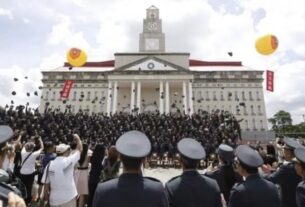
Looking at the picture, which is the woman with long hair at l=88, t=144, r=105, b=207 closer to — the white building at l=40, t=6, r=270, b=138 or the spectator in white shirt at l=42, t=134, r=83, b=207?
the spectator in white shirt at l=42, t=134, r=83, b=207

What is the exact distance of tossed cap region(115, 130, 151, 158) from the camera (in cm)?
220

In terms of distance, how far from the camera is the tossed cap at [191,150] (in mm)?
2805

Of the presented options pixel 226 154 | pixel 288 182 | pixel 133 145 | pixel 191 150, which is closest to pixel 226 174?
pixel 226 154

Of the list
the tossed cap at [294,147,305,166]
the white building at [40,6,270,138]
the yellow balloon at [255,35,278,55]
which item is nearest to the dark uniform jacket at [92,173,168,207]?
the tossed cap at [294,147,305,166]

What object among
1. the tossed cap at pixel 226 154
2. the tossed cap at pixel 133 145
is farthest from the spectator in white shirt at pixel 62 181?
the tossed cap at pixel 226 154

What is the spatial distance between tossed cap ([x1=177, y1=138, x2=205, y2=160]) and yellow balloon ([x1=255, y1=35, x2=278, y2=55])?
906cm

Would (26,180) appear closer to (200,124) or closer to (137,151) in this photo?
(137,151)

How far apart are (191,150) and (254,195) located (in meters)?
0.82

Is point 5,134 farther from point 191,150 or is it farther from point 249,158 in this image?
point 249,158

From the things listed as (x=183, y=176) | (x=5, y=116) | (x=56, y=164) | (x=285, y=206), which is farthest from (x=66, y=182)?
(x=5, y=116)

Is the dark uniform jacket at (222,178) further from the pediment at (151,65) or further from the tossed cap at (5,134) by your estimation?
the pediment at (151,65)

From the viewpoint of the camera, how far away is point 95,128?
782 inches

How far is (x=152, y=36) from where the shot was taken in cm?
5844

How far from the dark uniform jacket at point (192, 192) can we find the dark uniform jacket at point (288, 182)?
61.6 inches
